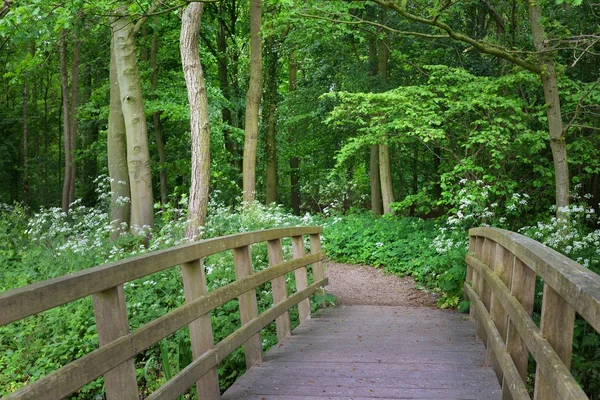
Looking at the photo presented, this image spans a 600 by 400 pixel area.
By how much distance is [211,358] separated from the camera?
413cm

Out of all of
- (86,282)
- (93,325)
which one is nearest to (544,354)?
(86,282)

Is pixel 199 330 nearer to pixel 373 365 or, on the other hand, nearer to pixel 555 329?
pixel 373 365

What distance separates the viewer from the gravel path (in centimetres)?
1091

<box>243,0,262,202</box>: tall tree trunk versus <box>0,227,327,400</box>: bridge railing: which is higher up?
<box>243,0,262,202</box>: tall tree trunk

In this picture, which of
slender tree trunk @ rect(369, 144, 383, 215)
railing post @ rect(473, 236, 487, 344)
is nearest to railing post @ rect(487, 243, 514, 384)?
railing post @ rect(473, 236, 487, 344)

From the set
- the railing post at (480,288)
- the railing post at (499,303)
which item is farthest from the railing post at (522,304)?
the railing post at (480,288)

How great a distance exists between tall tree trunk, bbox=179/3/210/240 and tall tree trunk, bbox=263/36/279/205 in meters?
13.4

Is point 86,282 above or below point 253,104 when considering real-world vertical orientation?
below

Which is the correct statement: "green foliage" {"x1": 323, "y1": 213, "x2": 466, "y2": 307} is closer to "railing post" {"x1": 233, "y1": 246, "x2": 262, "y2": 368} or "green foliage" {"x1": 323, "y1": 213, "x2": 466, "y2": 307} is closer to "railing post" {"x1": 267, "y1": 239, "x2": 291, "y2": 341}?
"railing post" {"x1": 267, "y1": 239, "x2": 291, "y2": 341}

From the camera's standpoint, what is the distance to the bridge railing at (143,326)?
97.0 inches

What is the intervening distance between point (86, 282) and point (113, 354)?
40 cm

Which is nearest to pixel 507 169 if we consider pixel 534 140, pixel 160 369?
pixel 534 140

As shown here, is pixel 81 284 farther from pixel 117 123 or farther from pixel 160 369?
Result: pixel 117 123

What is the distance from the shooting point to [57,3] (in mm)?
9383
